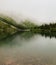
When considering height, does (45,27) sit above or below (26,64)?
above

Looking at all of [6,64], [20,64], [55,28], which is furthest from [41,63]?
[55,28]

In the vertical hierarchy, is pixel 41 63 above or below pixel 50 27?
below

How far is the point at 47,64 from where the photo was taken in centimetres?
2495

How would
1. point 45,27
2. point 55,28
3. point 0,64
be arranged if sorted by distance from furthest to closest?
point 45,27 → point 55,28 → point 0,64

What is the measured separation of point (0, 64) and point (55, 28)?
156 meters

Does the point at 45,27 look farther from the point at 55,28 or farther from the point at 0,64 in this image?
the point at 0,64

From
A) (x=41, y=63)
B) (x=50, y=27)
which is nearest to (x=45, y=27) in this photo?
(x=50, y=27)

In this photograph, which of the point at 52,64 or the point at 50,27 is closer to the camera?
the point at 52,64

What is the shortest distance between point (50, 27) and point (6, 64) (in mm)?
160876

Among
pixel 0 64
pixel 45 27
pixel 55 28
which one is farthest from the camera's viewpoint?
pixel 45 27

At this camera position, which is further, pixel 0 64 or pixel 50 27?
pixel 50 27

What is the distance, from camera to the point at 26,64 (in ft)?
81.6

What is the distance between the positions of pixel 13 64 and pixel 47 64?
4752mm

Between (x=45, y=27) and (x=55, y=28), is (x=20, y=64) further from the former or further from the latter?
(x=45, y=27)
